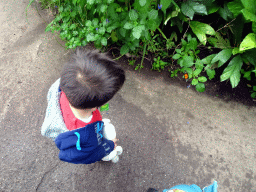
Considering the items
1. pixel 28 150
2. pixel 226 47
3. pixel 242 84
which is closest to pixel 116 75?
pixel 28 150

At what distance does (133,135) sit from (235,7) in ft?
5.72

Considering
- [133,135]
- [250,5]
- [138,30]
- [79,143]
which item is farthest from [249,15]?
[79,143]

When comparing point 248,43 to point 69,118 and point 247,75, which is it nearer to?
point 247,75

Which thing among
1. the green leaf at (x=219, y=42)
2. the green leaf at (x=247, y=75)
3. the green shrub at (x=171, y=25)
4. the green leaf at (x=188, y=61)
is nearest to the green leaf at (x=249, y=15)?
the green shrub at (x=171, y=25)

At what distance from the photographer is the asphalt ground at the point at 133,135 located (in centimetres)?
178

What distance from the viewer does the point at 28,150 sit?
184cm

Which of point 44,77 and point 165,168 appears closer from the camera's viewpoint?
point 165,168

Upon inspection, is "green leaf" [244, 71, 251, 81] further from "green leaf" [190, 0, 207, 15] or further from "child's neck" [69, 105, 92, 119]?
"child's neck" [69, 105, 92, 119]

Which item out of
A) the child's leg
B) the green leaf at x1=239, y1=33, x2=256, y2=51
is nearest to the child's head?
the child's leg

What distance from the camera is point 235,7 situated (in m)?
1.86

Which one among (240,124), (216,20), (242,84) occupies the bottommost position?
(240,124)

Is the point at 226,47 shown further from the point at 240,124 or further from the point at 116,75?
the point at 116,75

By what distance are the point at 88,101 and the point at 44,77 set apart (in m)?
1.48

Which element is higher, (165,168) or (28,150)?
(28,150)
